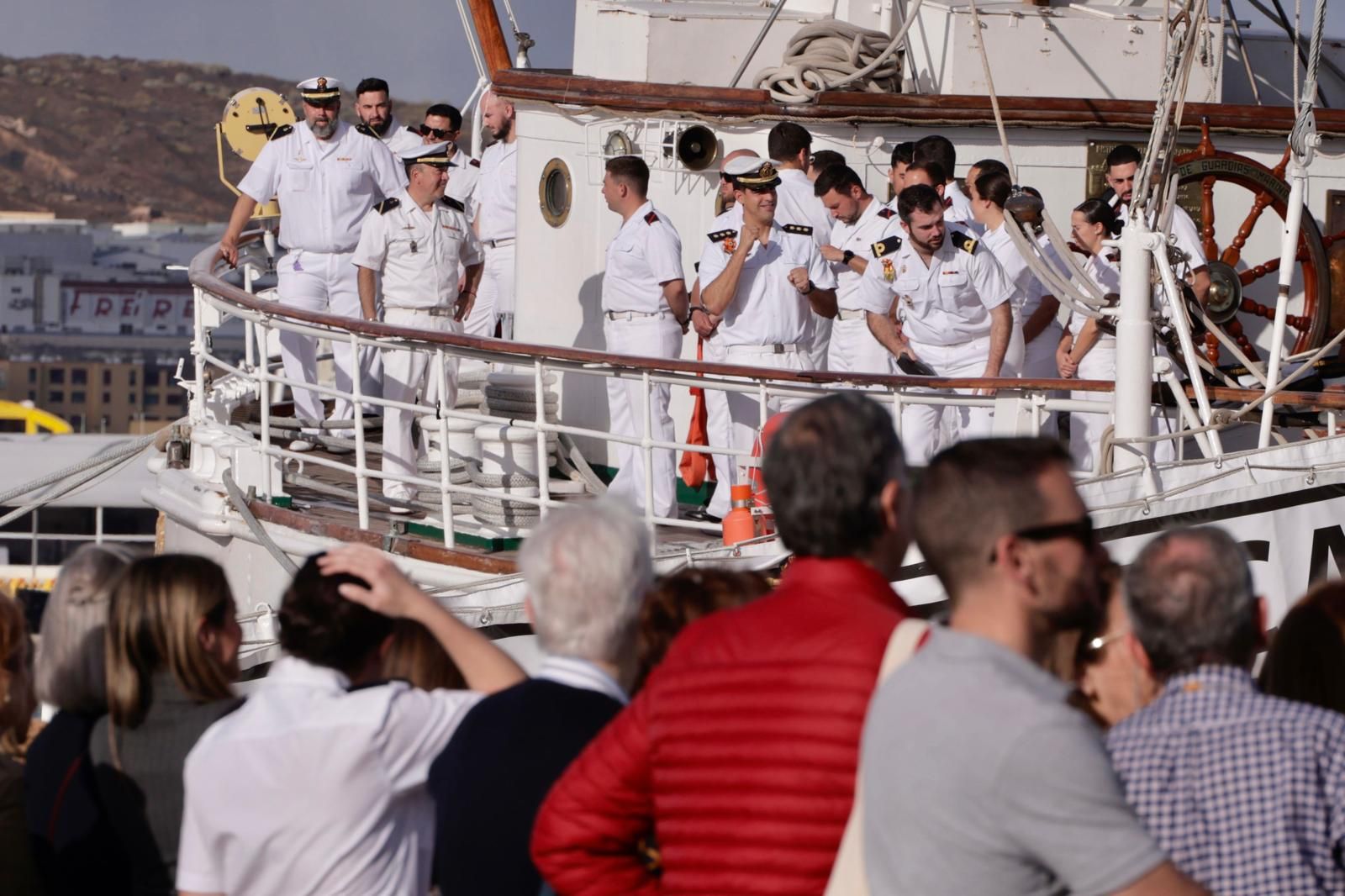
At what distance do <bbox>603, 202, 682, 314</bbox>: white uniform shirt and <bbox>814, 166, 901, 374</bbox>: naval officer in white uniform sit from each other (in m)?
0.69

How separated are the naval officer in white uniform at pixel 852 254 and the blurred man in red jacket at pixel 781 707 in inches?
185

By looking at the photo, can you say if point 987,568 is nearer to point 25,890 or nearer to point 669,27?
point 25,890

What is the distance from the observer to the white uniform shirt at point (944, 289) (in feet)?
22.0

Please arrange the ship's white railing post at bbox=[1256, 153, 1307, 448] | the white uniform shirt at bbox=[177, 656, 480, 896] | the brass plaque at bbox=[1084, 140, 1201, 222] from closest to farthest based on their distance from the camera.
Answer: the white uniform shirt at bbox=[177, 656, 480, 896], the ship's white railing post at bbox=[1256, 153, 1307, 448], the brass plaque at bbox=[1084, 140, 1201, 222]

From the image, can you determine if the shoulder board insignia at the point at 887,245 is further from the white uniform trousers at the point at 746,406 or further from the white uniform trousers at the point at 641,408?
the white uniform trousers at the point at 641,408

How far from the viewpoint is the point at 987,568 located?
225 cm

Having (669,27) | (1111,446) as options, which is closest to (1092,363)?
(1111,446)

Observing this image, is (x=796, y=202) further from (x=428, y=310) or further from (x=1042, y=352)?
(x=428, y=310)

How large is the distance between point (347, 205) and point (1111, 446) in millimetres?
4773

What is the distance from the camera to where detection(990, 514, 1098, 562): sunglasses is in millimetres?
2246

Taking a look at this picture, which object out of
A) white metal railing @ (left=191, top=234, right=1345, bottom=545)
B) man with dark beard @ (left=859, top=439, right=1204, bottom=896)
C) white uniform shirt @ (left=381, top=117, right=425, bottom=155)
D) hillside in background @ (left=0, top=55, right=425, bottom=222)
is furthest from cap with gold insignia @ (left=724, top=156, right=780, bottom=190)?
hillside in background @ (left=0, top=55, right=425, bottom=222)

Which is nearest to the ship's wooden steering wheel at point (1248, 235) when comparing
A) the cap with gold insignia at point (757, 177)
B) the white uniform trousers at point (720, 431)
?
the cap with gold insignia at point (757, 177)

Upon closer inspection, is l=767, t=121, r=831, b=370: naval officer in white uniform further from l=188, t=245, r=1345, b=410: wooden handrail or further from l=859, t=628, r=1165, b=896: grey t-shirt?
l=859, t=628, r=1165, b=896: grey t-shirt

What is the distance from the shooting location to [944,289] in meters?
6.70
